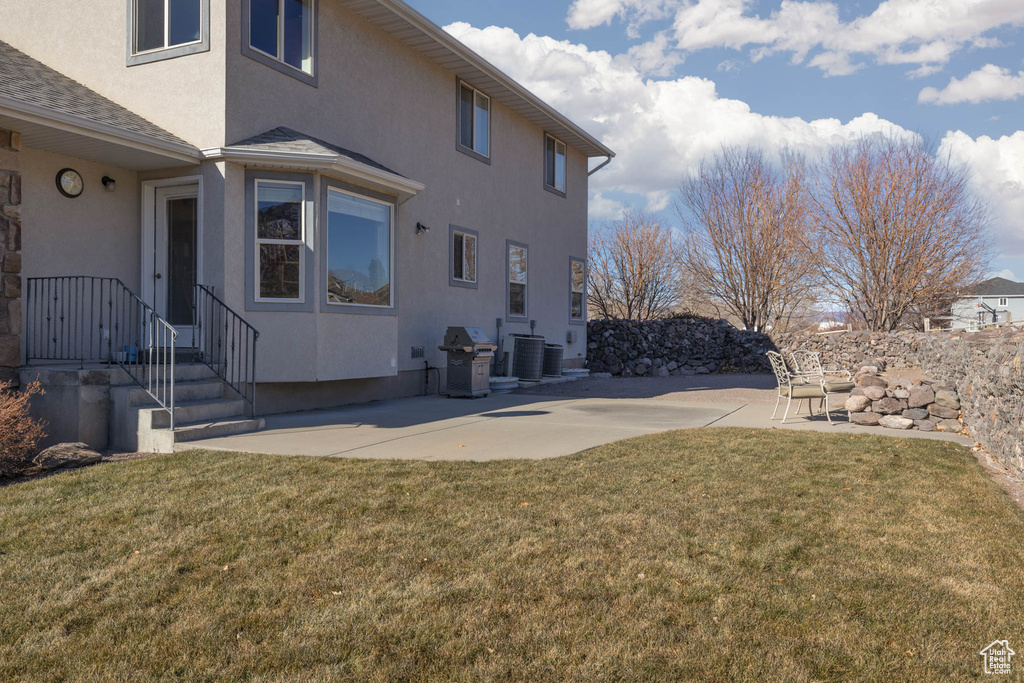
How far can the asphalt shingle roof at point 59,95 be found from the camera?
25.2ft

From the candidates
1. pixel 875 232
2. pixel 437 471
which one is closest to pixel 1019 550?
pixel 437 471

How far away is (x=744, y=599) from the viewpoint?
3473 millimetres

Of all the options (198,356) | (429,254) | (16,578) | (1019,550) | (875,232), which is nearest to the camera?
(16,578)

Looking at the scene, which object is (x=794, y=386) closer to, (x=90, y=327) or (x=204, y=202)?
(x=204, y=202)

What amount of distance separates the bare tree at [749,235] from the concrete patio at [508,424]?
12362mm

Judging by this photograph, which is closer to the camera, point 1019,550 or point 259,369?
point 1019,550

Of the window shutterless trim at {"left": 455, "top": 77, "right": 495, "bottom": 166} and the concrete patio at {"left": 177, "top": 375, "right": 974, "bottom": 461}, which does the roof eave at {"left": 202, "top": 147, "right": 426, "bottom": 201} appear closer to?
the concrete patio at {"left": 177, "top": 375, "right": 974, "bottom": 461}

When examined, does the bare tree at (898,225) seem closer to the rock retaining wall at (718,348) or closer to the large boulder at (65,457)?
the rock retaining wall at (718,348)

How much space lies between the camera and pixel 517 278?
1573 cm

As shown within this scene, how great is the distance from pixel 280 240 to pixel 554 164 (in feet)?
32.3

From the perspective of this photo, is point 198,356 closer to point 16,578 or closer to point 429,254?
point 429,254

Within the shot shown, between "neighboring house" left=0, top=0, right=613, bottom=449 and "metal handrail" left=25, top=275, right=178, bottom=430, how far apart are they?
3 cm

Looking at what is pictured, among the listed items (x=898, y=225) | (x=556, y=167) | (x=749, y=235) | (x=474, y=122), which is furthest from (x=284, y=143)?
(x=898, y=225)

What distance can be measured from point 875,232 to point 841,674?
905 inches
